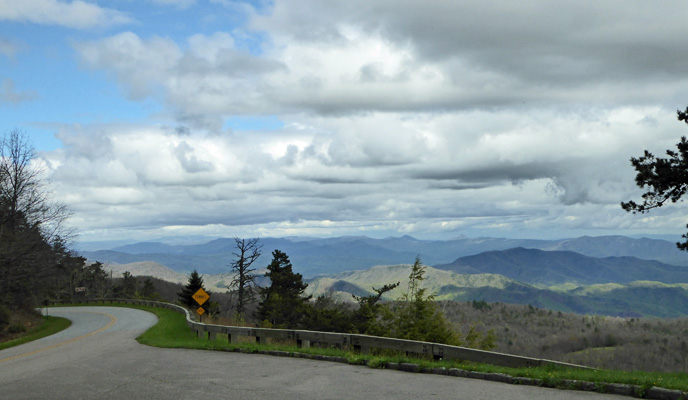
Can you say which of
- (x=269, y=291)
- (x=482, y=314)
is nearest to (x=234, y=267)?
(x=269, y=291)

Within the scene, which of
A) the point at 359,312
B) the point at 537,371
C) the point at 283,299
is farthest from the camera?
the point at 283,299

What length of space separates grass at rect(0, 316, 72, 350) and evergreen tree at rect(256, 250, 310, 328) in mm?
14917

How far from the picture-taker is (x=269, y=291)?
52188mm

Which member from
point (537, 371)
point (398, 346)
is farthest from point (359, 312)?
point (537, 371)

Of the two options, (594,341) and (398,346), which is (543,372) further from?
(594,341)

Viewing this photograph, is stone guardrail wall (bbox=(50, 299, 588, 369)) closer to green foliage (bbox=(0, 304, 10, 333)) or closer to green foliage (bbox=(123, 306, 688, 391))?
green foliage (bbox=(123, 306, 688, 391))

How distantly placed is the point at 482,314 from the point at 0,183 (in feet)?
276

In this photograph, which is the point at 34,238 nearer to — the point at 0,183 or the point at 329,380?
the point at 0,183

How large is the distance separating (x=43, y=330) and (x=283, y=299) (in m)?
18.5

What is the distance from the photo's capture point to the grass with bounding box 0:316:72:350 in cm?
3096

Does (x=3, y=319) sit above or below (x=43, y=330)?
above

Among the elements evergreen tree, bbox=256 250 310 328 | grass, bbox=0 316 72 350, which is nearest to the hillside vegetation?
evergreen tree, bbox=256 250 310 328

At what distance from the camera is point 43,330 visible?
126 feet

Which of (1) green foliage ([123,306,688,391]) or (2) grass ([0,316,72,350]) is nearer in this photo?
(1) green foliage ([123,306,688,391])
